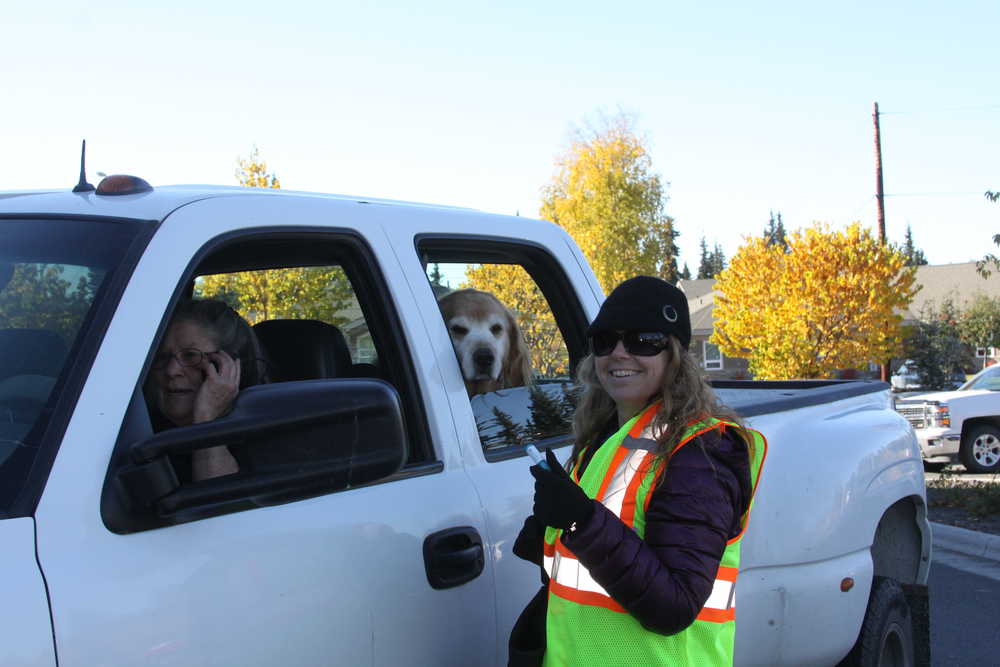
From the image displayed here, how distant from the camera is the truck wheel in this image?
1402 cm

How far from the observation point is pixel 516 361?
346cm

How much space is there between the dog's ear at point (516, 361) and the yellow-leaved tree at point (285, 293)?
2.21ft

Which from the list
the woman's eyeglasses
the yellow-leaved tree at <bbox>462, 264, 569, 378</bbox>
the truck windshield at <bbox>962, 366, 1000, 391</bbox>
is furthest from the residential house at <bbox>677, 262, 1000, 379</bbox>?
the woman's eyeglasses

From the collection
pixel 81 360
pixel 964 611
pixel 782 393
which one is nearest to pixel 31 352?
pixel 81 360

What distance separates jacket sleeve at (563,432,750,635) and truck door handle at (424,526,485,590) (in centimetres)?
45

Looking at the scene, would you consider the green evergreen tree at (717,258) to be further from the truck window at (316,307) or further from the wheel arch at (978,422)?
the truck window at (316,307)

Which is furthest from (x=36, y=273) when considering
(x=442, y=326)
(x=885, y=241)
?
(x=885, y=241)

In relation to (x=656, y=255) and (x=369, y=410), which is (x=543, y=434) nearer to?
(x=369, y=410)

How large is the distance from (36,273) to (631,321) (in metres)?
1.28

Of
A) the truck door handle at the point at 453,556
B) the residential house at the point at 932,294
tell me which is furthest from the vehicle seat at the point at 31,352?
the residential house at the point at 932,294

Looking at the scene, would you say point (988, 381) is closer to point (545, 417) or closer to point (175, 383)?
point (545, 417)

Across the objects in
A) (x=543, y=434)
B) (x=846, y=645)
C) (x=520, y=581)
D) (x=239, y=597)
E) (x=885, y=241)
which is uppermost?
(x=885, y=241)

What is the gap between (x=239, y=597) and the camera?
1813 mm

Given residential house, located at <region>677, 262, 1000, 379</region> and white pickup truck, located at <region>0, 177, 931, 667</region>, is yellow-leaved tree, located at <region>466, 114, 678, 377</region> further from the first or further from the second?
white pickup truck, located at <region>0, 177, 931, 667</region>
